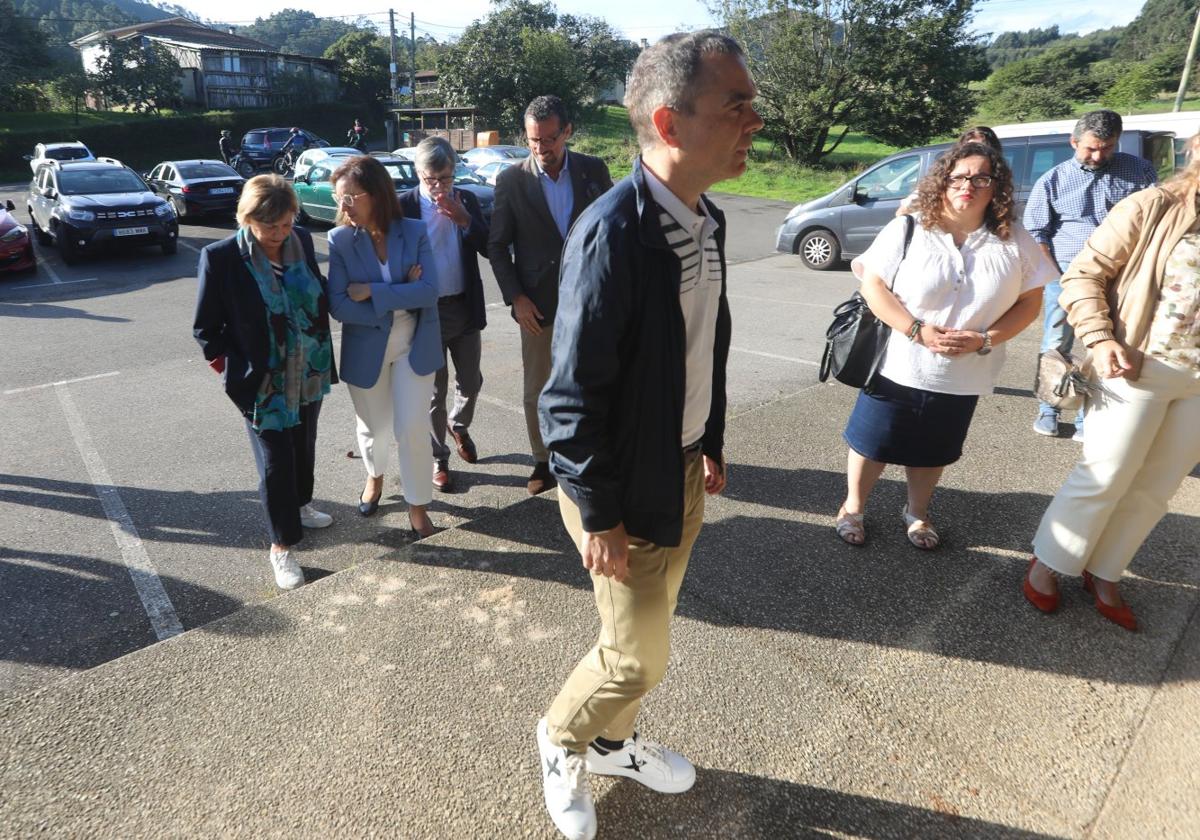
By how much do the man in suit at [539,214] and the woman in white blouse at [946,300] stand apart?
157 centimetres


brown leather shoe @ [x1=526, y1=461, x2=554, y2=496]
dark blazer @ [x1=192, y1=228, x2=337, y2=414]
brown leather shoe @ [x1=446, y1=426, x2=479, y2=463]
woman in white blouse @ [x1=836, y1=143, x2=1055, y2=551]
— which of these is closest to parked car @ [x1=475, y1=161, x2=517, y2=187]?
brown leather shoe @ [x1=446, y1=426, x2=479, y2=463]

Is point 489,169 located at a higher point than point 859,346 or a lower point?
higher

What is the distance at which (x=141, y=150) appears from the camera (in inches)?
1425

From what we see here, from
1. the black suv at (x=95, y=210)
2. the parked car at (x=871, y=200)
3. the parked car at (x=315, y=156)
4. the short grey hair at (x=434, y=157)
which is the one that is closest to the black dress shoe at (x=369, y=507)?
the short grey hair at (x=434, y=157)

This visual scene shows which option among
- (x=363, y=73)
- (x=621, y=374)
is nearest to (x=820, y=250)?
(x=621, y=374)

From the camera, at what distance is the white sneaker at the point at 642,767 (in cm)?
219

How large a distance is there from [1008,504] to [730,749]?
2.44m

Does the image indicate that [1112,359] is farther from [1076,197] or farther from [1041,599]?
[1076,197]

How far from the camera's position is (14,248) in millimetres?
11398

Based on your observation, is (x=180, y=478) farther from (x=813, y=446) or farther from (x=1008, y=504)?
(x=1008, y=504)

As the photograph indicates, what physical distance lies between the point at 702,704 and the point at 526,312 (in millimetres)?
2255

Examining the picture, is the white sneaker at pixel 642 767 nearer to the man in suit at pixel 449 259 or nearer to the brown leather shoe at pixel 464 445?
the man in suit at pixel 449 259

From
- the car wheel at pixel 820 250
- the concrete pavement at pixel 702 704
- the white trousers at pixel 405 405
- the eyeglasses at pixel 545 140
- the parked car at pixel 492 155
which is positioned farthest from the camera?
the parked car at pixel 492 155

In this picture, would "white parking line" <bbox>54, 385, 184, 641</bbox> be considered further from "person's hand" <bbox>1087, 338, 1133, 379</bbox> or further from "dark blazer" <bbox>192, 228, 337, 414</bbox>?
"person's hand" <bbox>1087, 338, 1133, 379</bbox>
